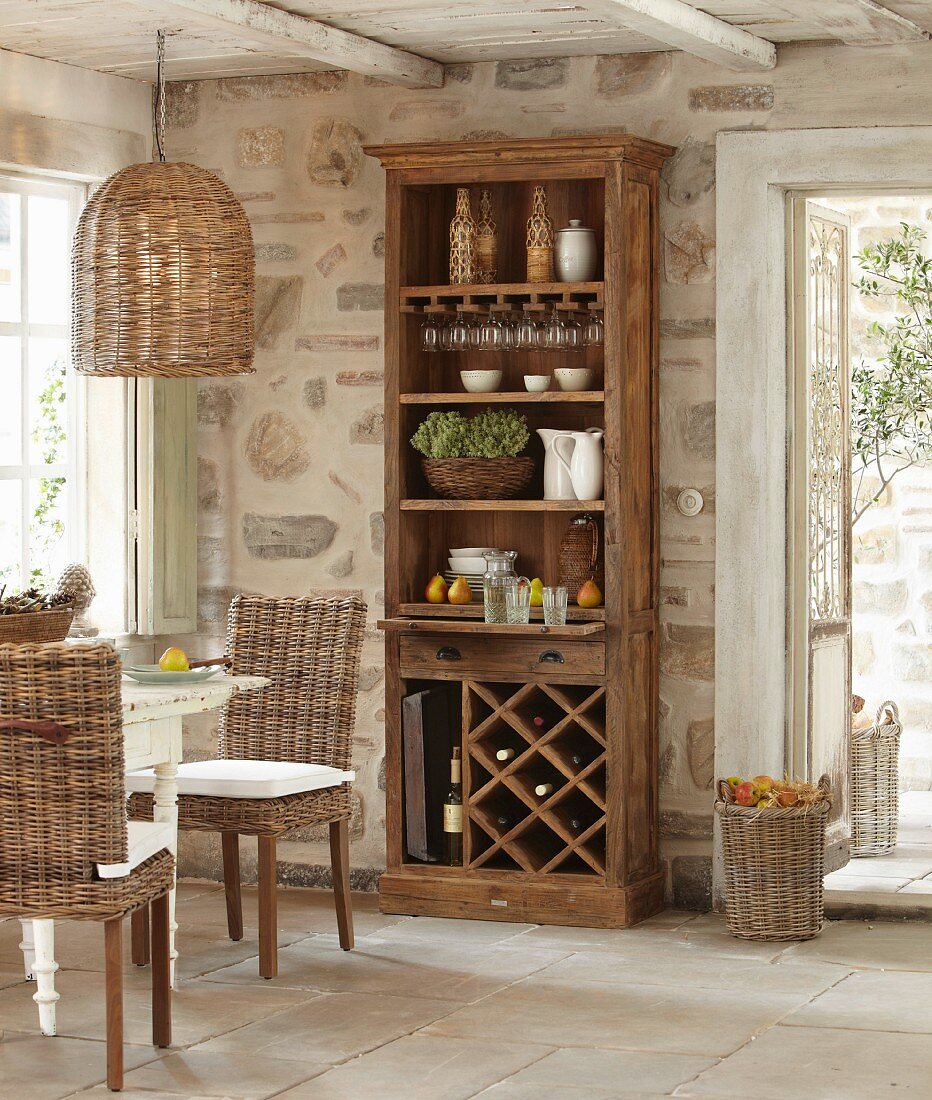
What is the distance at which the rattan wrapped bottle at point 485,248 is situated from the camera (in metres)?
5.58

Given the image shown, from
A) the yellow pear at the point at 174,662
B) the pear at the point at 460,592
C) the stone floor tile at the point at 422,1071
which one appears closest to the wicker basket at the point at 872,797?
the pear at the point at 460,592

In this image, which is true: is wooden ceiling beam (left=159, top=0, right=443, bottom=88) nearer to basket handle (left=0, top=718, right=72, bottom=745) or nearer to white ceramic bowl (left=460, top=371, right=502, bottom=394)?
white ceramic bowl (left=460, top=371, right=502, bottom=394)

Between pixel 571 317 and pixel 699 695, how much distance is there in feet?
4.13

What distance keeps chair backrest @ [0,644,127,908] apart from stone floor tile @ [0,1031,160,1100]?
15.8 inches

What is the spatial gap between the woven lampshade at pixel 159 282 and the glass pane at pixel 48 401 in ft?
3.05

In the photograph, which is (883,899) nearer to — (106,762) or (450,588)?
(450,588)

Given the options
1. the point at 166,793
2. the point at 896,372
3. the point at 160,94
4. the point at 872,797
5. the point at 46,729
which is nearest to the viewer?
the point at 46,729

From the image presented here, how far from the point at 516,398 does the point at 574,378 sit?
0.19 m

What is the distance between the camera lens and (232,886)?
208 inches

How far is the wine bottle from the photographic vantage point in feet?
18.3

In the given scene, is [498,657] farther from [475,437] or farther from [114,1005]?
[114,1005]

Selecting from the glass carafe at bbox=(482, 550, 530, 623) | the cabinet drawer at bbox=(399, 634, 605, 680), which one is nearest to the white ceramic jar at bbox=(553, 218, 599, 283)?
the glass carafe at bbox=(482, 550, 530, 623)

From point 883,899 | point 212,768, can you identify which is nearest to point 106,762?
point 212,768

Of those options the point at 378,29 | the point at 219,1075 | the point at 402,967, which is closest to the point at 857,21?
the point at 378,29
